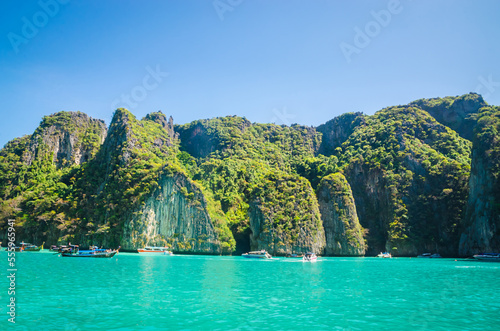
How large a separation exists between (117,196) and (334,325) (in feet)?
276

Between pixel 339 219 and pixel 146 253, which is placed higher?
pixel 339 219

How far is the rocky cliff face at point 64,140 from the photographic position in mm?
120125

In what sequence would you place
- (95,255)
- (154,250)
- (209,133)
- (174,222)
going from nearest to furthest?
1. (95,255)
2. (154,250)
3. (174,222)
4. (209,133)

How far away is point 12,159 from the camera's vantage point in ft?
375

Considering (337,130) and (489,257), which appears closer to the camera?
(489,257)

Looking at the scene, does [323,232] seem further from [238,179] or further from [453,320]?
[453,320]

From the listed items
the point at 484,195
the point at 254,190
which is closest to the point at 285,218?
the point at 254,190

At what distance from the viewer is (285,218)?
94.1m

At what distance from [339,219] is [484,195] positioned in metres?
34.0

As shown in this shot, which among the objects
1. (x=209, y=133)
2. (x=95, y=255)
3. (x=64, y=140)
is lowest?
(x=95, y=255)

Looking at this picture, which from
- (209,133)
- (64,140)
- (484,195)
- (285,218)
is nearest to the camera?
(484,195)

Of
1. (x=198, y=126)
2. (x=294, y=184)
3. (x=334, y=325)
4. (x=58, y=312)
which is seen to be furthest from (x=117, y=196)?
(x=334, y=325)

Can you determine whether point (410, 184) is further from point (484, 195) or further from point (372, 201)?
point (484, 195)

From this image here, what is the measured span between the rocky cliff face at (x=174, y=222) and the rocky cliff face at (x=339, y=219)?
31215 millimetres
